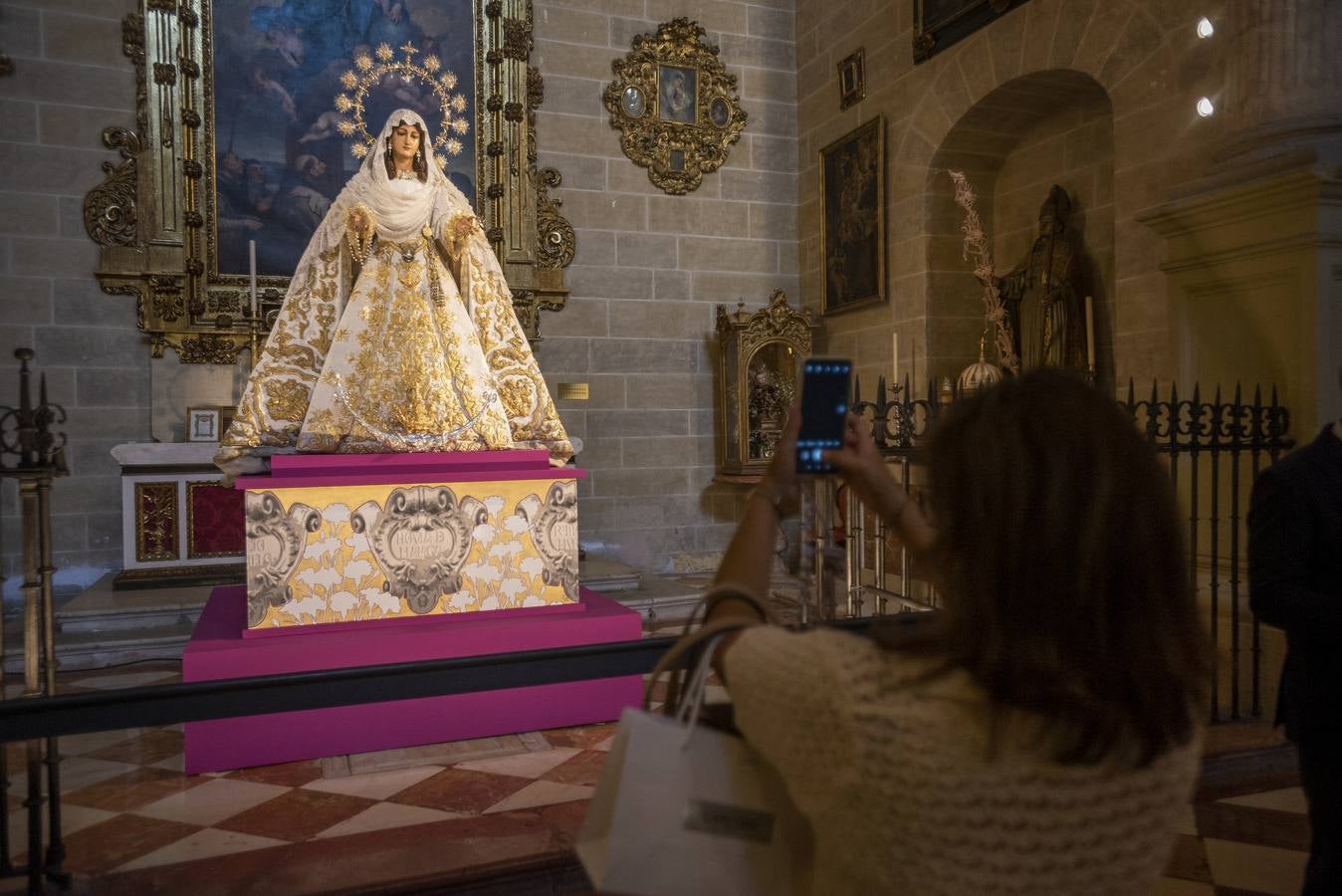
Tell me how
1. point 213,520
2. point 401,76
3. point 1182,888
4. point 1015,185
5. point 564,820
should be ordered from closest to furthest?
point 1182,888 < point 564,820 < point 213,520 < point 1015,185 < point 401,76

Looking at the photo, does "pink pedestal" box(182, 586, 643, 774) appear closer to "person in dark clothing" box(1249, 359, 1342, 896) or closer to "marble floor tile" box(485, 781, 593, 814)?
"marble floor tile" box(485, 781, 593, 814)

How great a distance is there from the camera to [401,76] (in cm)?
778

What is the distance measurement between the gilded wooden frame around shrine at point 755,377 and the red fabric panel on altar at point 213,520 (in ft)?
13.6

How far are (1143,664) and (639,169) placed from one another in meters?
8.10

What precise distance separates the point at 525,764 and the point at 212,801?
109 cm

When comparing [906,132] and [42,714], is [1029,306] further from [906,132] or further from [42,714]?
[42,714]

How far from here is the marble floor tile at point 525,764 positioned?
3.42 meters

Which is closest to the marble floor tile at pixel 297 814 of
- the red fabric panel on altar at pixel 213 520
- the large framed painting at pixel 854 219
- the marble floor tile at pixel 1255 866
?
the marble floor tile at pixel 1255 866

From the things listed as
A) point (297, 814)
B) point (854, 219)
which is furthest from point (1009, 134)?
point (297, 814)

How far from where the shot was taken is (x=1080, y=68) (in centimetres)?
571

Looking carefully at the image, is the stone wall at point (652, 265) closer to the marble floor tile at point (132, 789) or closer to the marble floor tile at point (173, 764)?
the marble floor tile at point (173, 764)

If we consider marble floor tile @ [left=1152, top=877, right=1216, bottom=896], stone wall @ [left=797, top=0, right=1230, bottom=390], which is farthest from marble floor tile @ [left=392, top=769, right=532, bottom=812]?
stone wall @ [left=797, top=0, right=1230, bottom=390]

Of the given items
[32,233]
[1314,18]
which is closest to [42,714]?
[1314,18]

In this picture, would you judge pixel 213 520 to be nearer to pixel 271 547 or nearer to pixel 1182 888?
pixel 271 547
